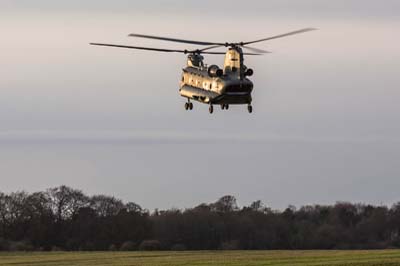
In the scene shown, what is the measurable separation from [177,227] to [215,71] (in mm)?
92785

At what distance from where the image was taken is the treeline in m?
168

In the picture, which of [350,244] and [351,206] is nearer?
[350,244]

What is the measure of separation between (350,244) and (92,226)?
91.5ft

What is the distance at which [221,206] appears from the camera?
636 ft

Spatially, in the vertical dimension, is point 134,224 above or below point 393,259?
above

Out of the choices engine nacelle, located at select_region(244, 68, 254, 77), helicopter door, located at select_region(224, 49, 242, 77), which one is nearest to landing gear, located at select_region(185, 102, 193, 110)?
helicopter door, located at select_region(224, 49, 242, 77)

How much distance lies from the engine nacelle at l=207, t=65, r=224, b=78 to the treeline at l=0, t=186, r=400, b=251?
260 feet

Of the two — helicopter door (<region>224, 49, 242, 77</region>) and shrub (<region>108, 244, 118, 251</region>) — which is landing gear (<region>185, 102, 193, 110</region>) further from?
shrub (<region>108, 244, 118, 251</region>)

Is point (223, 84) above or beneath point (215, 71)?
beneath

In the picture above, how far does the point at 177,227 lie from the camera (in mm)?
175000

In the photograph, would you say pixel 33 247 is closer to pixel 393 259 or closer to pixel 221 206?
pixel 221 206

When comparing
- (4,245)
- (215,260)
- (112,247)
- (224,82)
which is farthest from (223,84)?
(4,245)

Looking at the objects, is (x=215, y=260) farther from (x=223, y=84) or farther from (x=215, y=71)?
(x=223, y=84)

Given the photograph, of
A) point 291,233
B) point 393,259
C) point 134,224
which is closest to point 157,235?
point 134,224
